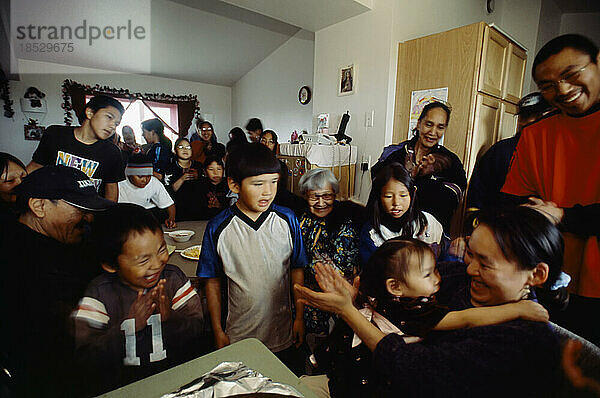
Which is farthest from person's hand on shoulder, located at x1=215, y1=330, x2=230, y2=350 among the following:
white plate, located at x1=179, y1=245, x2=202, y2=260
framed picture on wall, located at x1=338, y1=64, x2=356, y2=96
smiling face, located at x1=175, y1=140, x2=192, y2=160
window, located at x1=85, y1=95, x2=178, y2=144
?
window, located at x1=85, y1=95, x2=178, y2=144

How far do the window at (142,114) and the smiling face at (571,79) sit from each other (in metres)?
6.90

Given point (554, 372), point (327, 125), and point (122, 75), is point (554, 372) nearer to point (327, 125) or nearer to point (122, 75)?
point (327, 125)

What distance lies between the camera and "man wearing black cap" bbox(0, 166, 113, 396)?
0.73 meters

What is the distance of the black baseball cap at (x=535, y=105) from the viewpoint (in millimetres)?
1581

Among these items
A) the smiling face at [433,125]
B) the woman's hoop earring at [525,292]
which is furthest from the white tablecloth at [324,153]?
the woman's hoop earring at [525,292]

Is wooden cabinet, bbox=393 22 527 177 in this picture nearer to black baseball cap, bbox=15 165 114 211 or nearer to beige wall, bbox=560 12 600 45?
beige wall, bbox=560 12 600 45

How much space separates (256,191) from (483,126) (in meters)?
2.27

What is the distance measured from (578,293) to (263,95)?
623 cm

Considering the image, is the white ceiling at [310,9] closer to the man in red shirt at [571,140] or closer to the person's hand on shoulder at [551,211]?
the man in red shirt at [571,140]

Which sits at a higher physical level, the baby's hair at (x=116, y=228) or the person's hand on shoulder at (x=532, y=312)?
the baby's hair at (x=116, y=228)

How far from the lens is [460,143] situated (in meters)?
2.48

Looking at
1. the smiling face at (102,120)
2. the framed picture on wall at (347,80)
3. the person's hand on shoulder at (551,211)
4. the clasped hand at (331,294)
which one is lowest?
the clasped hand at (331,294)

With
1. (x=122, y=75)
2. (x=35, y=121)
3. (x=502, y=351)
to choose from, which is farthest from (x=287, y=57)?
(x=502, y=351)

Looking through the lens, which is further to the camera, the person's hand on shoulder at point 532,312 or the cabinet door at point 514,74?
the cabinet door at point 514,74
